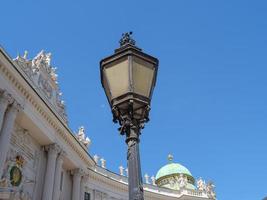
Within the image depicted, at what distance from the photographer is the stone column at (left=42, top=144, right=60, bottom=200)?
85.6 ft

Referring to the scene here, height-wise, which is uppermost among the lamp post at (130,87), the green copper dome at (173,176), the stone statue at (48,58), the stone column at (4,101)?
the stone statue at (48,58)

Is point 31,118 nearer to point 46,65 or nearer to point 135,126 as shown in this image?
point 46,65

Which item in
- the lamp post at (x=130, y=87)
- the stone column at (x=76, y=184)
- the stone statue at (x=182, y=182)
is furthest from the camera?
the stone statue at (x=182, y=182)

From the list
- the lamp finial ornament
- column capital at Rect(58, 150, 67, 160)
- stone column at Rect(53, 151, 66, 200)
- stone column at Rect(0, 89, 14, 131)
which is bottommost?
the lamp finial ornament

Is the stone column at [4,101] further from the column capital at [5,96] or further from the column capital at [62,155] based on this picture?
the column capital at [62,155]

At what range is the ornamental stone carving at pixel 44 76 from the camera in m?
27.9

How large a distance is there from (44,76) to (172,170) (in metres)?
31.7

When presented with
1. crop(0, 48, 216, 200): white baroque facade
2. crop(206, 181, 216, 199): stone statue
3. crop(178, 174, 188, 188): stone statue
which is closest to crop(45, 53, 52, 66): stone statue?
crop(0, 48, 216, 200): white baroque facade

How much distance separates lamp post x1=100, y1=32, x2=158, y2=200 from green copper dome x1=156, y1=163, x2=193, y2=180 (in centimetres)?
5068

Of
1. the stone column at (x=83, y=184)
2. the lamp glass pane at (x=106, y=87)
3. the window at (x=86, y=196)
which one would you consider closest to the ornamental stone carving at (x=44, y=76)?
the stone column at (x=83, y=184)

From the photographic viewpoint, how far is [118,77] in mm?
5805

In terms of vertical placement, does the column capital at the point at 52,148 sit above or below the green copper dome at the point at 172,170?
below

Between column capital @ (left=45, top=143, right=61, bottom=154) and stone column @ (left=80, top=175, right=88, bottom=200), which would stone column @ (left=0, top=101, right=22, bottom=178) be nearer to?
column capital @ (left=45, top=143, right=61, bottom=154)

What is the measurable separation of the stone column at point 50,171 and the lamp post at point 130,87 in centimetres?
2197
